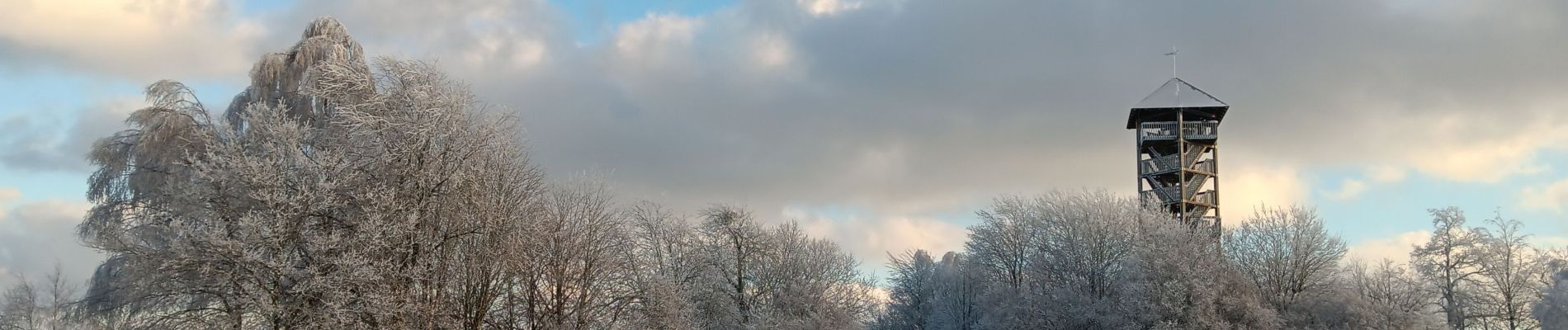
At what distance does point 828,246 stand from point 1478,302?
25.7 meters

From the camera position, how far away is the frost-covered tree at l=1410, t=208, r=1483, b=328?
1845 inches

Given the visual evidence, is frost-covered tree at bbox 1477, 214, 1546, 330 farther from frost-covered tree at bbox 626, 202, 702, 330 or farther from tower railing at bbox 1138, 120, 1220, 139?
frost-covered tree at bbox 626, 202, 702, 330

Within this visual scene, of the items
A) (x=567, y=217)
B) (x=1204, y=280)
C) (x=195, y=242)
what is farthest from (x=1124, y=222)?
(x=195, y=242)

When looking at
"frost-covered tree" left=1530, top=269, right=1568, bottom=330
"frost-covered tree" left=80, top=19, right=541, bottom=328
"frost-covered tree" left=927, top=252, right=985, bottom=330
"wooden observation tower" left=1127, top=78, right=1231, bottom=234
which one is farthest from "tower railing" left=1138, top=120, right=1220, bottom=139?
"frost-covered tree" left=80, top=19, right=541, bottom=328

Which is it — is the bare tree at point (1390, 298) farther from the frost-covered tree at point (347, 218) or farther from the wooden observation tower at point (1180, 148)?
the frost-covered tree at point (347, 218)

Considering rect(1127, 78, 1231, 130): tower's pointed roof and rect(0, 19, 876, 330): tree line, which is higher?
rect(1127, 78, 1231, 130): tower's pointed roof

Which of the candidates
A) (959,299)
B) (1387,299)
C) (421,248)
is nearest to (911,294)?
(959,299)

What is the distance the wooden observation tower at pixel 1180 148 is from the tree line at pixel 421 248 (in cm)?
426

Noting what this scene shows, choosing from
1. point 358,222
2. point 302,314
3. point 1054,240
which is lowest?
point 302,314

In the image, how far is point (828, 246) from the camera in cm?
4991

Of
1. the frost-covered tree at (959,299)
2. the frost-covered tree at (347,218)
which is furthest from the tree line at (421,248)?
the frost-covered tree at (959,299)

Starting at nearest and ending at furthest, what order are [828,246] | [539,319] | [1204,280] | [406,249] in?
[406,249], [539,319], [1204,280], [828,246]

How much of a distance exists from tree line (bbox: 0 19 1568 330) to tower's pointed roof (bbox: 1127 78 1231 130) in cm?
688

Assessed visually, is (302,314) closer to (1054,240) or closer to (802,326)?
(802,326)
